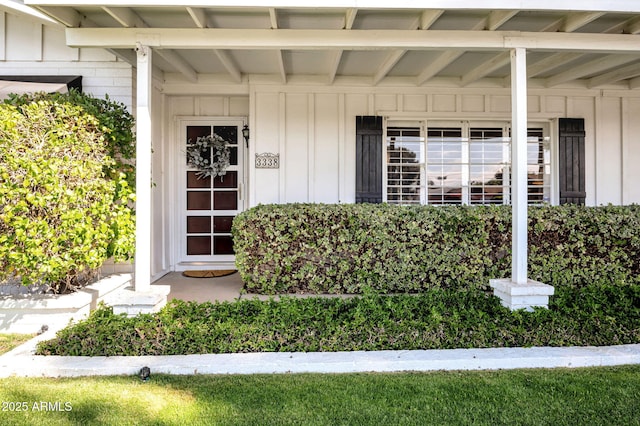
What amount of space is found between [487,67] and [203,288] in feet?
14.4

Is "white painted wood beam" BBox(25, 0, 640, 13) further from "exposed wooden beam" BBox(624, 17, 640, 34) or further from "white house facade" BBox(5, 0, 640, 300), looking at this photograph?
"white house facade" BBox(5, 0, 640, 300)

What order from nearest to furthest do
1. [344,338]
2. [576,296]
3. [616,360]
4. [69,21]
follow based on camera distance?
[616,360] < [344,338] < [69,21] < [576,296]

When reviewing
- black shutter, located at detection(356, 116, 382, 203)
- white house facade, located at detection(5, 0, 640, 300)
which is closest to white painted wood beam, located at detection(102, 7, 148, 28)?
white house facade, located at detection(5, 0, 640, 300)

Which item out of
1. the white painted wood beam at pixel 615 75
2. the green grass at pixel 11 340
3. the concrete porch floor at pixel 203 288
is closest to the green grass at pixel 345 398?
the green grass at pixel 11 340

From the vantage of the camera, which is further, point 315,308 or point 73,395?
point 315,308

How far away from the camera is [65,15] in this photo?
3.61 m

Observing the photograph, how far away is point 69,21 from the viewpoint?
3.67 m

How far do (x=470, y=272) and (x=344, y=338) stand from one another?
224cm

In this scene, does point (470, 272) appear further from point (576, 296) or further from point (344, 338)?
point (344, 338)

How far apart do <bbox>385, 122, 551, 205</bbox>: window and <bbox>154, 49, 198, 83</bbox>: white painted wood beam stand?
282 cm

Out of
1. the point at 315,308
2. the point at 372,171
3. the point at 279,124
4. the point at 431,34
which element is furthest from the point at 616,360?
the point at 279,124

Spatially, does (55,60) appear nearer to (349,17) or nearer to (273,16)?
(273,16)

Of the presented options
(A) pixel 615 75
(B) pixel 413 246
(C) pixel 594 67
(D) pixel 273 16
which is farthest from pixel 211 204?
(A) pixel 615 75

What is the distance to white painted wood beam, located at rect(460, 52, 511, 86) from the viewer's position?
4742 millimetres
